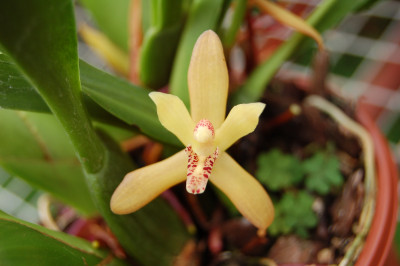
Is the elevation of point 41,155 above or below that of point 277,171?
above

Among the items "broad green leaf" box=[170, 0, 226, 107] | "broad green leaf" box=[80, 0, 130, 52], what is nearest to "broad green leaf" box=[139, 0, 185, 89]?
"broad green leaf" box=[170, 0, 226, 107]

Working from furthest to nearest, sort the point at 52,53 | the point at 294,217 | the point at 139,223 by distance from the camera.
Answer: the point at 294,217
the point at 139,223
the point at 52,53

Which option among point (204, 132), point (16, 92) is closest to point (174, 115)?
point (204, 132)

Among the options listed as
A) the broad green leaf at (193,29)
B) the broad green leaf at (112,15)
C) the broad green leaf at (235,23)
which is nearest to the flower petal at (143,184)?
the broad green leaf at (193,29)

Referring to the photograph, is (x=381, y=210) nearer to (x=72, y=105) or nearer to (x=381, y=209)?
(x=381, y=209)

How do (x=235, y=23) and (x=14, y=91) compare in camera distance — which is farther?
(x=235, y=23)

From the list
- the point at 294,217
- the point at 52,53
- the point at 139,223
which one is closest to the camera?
the point at 52,53

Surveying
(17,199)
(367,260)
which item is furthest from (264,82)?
(17,199)

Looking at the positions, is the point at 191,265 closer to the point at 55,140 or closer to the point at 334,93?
the point at 55,140
